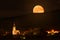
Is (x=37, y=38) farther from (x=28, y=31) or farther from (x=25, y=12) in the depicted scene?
(x=25, y=12)

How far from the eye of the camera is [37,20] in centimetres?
339

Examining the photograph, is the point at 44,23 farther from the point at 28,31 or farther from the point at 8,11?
the point at 8,11

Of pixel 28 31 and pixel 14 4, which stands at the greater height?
pixel 14 4

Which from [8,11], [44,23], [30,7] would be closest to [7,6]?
[8,11]

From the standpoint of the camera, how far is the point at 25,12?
11.2 ft

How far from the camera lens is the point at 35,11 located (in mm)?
3422

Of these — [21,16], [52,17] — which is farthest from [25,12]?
[52,17]

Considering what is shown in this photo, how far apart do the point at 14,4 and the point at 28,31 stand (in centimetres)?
37

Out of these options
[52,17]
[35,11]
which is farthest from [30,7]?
[52,17]

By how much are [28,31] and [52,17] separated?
1.08 feet

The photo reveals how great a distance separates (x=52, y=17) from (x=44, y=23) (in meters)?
0.12

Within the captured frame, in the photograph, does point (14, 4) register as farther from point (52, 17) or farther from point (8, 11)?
point (52, 17)

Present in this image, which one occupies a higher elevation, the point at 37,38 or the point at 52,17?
the point at 52,17

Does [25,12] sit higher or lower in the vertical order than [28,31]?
higher
